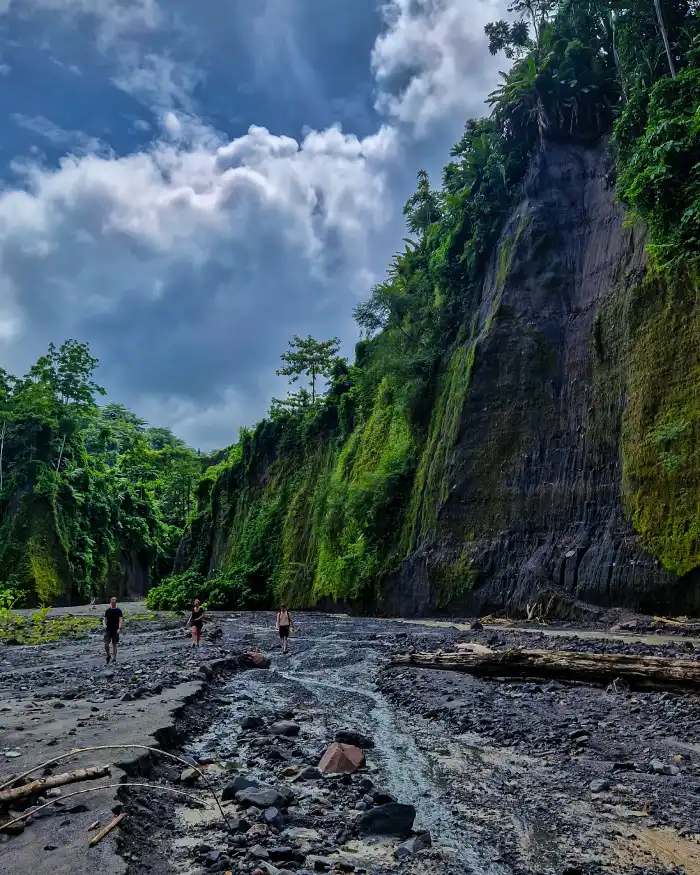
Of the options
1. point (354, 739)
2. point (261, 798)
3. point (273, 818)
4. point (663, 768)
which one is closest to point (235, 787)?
point (261, 798)

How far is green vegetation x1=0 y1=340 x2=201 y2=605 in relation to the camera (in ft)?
149

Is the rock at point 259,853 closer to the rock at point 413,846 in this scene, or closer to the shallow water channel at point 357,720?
the rock at point 413,846

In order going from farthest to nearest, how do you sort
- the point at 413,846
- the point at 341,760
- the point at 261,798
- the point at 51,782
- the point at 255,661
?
the point at 255,661 → the point at 341,760 → the point at 261,798 → the point at 51,782 → the point at 413,846

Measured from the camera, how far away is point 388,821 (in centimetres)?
436

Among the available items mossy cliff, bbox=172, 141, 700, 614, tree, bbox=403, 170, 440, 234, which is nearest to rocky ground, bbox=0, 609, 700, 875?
mossy cliff, bbox=172, 141, 700, 614

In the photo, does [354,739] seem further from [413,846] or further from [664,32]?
[664,32]

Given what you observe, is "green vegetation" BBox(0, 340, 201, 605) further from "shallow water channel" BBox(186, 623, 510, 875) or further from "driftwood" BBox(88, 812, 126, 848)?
"driftwood" BBox(88, 812, 126, 848)

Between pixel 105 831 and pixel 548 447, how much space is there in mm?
20084

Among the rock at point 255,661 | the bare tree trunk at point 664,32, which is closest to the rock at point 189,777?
the rock at point 255,661

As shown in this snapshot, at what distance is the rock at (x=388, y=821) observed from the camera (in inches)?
169

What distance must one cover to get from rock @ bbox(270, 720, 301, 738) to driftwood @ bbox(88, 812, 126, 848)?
336 cm

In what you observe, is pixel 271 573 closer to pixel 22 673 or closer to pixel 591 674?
pixel 22 673

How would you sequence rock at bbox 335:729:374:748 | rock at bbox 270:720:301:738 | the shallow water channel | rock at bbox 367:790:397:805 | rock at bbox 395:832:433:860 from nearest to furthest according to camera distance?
1. rock at bbox 395:832:433:860
2. the shallow water channel
3. rock at bbox 367:790:397:805
4. rock at bbox 335:729:374:748
5. rock at bbox 270:720:301:738

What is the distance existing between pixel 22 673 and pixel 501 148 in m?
28.1
